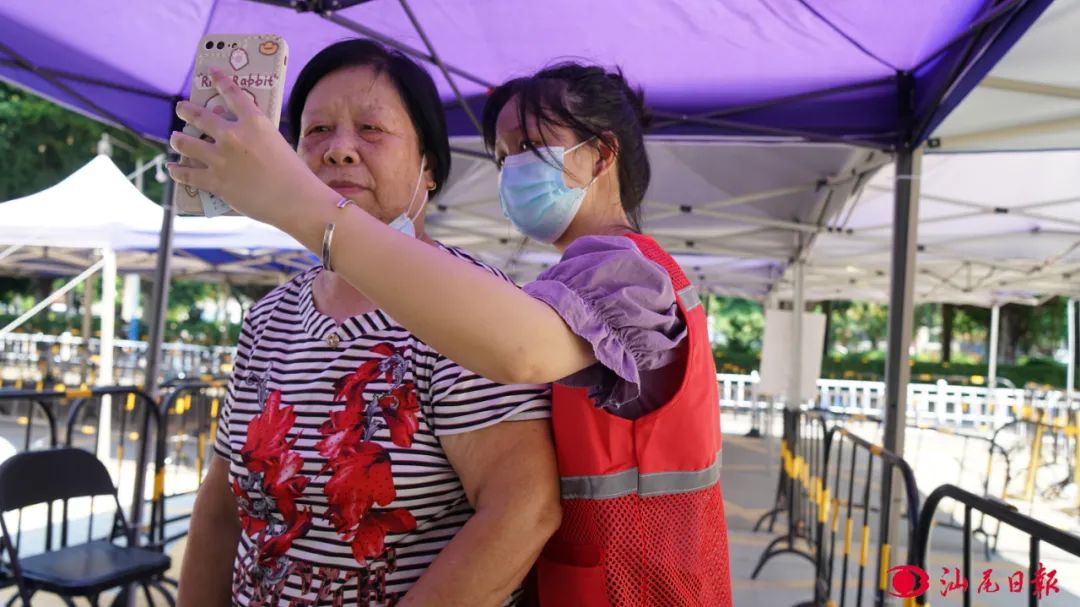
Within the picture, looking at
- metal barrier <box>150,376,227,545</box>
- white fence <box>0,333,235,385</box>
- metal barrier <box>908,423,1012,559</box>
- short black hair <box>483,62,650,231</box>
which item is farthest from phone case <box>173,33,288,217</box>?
white fence <box>0,333,235,385</box>

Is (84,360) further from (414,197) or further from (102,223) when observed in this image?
(414,197)

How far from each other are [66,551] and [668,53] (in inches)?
136

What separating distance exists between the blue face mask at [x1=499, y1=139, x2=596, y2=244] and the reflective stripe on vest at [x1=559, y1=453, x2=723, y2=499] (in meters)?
0.45

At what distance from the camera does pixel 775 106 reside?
4.04m

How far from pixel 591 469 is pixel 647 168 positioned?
0.60 meters

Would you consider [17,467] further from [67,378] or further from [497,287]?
[67,378]

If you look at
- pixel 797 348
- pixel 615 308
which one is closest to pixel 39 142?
pixel 797 348

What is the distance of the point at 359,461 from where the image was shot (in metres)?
1.19

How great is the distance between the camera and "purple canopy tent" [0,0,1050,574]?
3.18 metres

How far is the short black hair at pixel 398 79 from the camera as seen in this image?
137 centimetres

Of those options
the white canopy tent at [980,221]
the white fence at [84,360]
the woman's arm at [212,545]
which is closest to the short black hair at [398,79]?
the woman's arm at [212,545]

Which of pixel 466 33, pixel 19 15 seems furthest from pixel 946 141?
pixel 19 15

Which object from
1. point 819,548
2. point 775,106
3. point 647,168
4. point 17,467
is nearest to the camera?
point 647,168

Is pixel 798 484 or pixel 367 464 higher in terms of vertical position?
pixel 367 464
